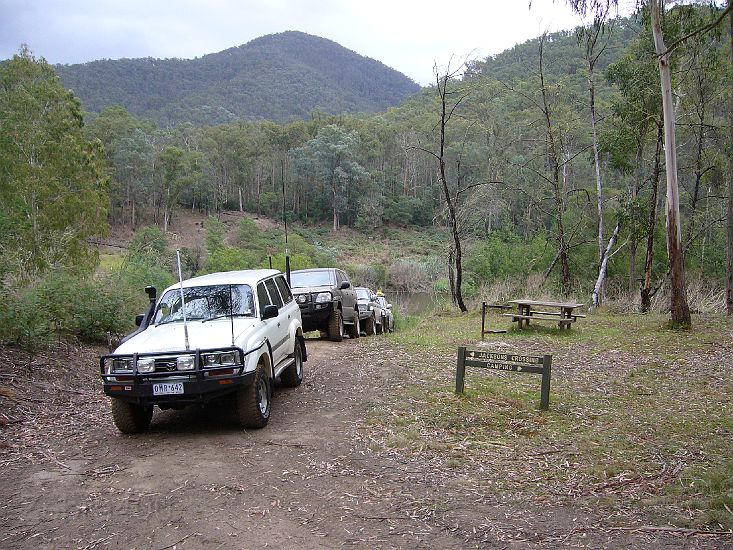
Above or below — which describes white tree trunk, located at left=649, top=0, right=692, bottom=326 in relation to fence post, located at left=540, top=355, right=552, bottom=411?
above

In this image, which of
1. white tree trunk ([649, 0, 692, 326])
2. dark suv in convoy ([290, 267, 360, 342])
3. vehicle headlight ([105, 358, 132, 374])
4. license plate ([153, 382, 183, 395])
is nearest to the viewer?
license plate ([153, 382, 183, 395])

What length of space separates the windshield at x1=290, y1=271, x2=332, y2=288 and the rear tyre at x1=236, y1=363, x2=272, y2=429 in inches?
285

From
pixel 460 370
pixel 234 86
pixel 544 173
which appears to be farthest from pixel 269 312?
pixel 234 86

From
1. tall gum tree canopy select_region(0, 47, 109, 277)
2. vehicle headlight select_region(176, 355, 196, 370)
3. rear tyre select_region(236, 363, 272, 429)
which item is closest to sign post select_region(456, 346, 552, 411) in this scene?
rear tyre select_region(236, 363, 272, 429)

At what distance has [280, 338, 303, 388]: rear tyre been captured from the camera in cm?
913

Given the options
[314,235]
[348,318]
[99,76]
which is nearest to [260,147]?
[314,235]

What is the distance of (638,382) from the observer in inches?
357

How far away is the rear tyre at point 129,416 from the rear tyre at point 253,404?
3.44 ft

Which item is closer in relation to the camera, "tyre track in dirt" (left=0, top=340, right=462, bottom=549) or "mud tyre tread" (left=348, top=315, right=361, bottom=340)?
"tyre track in dirt" (left=0, top=340, right=462, bottom=549)

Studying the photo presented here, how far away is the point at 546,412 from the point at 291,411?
11.0 feet

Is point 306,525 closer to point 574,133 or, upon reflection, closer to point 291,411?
point 291,411

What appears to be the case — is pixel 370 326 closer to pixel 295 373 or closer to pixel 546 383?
pixel 295 373

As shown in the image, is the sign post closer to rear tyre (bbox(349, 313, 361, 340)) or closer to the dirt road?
the dirt road

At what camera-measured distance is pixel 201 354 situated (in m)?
6.38
